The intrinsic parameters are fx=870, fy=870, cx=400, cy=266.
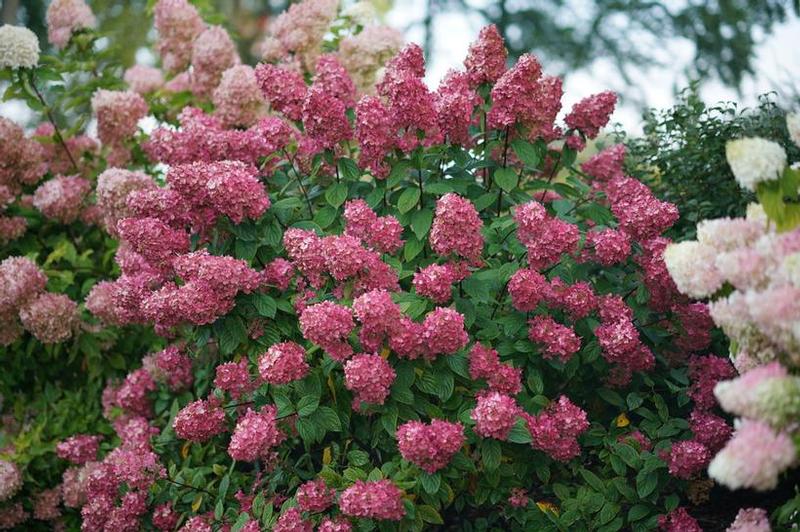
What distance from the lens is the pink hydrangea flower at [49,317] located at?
3.46 m

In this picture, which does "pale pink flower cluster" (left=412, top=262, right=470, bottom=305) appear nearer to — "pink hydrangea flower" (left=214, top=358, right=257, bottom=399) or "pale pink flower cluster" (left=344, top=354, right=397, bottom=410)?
"pale pink flower cluster" (left=344, top=354, right=397, bottom=410)

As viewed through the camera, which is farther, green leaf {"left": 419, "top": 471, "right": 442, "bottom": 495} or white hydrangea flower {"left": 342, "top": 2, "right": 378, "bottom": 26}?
white hydrangea flower {"left": 342, "top": 2, "right": 378, "bottom": 26}

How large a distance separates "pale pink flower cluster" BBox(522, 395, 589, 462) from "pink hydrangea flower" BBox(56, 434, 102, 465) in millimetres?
1882

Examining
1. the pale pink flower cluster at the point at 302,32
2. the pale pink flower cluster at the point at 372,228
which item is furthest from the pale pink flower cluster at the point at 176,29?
the pale pink flower cluster at the point at 372,228

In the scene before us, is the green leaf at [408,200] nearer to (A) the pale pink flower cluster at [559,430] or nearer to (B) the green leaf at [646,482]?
(A) the pale pink flower cluster at [559,430]

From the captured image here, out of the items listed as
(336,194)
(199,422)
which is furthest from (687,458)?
(199,422)

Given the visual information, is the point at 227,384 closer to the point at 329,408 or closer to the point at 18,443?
the point at 329,408

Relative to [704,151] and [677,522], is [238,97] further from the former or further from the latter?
[677,522]

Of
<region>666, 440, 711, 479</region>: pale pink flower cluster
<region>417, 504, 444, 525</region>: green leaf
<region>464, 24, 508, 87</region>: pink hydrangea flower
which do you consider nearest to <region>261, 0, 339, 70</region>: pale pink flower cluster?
<region>464, 24, 508, 87</region>: pink hydrangea flower

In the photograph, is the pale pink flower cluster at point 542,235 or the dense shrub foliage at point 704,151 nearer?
the pale pink flower cluster at point 542,235

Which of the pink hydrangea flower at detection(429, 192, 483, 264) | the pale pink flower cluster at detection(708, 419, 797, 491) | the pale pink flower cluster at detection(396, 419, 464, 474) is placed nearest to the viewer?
the pale pink flower cluster at detection(708, 419, 797, 491)

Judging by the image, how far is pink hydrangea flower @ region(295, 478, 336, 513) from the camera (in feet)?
7.97

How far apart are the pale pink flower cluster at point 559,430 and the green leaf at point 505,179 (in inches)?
27.2

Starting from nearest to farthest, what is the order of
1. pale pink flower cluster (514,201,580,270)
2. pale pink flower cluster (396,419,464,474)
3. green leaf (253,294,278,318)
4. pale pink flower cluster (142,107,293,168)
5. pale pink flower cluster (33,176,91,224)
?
pale pink flower cluster (396,419,464,474)
pale pink flower cluster (514,201,580,270)
green leaf (253,294,278,318)
pale pink flower cluster (142,107,293,168)
pale pink flower cluster (33,176,91,224)
